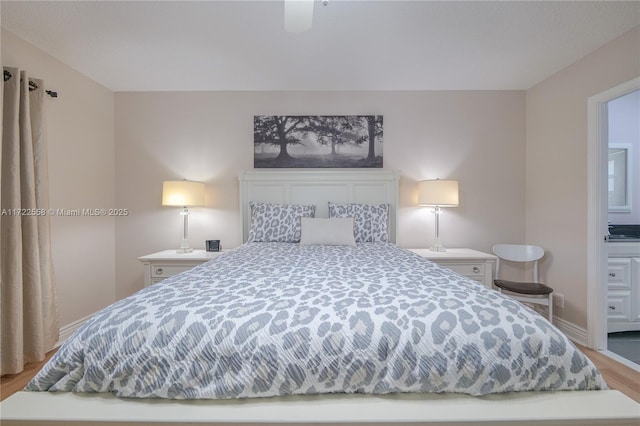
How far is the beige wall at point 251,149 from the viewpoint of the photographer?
3.01 metres

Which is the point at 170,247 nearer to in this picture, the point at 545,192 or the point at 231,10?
the point at 231,10

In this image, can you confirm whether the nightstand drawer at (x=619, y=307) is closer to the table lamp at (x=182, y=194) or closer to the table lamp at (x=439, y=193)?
the table lamp at (x=439, y=193)

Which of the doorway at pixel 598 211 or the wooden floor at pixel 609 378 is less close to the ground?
the doorway at pixel 598 211

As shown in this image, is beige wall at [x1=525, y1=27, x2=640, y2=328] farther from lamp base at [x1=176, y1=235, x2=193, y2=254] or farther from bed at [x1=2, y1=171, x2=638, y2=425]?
lamp base at [x1=176, y1=235, x2=193, y2=254]

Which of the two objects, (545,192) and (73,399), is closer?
(73,399)

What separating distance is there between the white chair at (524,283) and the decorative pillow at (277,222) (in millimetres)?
1931

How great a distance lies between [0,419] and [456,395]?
142 centimetres

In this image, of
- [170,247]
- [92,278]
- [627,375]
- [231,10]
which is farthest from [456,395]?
[92,278]

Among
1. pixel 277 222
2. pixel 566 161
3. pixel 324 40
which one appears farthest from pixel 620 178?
pixel 277 222

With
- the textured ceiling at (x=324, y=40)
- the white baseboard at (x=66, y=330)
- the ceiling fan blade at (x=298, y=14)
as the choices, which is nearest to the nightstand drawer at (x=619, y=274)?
the textured ceiling at (x=324, y=40)

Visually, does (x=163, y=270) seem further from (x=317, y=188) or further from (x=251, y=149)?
(x=317, y=188)

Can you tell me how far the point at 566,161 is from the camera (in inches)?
99.8

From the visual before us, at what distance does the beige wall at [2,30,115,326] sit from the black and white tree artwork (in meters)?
1.58

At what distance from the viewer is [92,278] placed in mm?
2754
